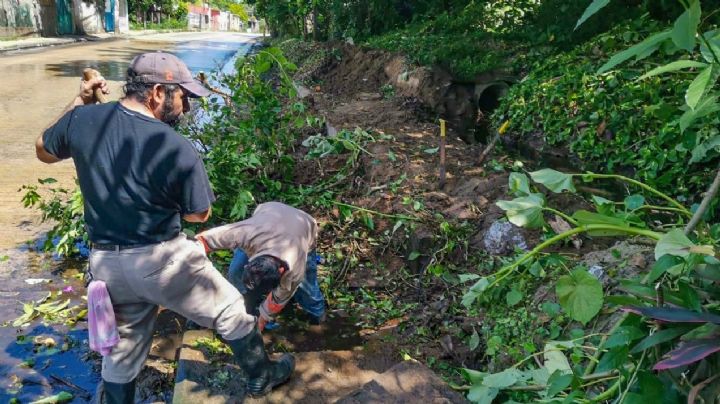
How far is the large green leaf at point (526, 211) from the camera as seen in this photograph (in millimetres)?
2189

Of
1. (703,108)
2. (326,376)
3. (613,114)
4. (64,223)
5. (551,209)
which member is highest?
(703,108)

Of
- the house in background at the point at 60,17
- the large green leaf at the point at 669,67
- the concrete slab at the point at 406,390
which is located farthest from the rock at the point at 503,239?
the house in background at the point at 60,17

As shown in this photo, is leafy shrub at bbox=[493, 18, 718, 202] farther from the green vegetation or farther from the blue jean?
the blue jean

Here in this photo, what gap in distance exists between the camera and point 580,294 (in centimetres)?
197

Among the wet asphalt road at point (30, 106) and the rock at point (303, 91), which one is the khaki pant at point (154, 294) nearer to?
the wet asphalt road at point (30, 106)

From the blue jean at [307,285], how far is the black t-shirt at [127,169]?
1233 millimetres

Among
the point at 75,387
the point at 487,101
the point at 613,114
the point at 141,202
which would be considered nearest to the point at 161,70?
the point at 141,202

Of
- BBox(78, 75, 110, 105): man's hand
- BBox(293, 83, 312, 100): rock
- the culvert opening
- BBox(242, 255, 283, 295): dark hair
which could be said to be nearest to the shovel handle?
BBox(78, 75, 110, 105): man's hand

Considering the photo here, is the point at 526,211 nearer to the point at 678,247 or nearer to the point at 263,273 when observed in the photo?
the point at 678,247

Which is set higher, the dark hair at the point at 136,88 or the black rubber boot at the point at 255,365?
the dark hair at the point at 136,88

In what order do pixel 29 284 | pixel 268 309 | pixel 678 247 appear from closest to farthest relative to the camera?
pixel 678 247
pixel 268 309
pixel 29 284

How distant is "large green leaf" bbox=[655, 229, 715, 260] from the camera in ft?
4.99

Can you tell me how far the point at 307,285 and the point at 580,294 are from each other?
229 centimetres

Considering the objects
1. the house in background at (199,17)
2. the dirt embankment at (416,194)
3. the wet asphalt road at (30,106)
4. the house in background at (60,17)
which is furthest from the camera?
the house in background at (199,17)
